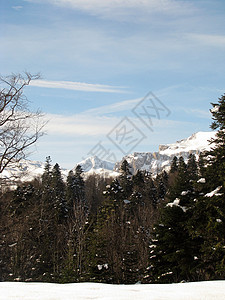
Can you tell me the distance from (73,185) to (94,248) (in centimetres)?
3232

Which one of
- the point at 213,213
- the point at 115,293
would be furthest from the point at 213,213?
the point at 115,293

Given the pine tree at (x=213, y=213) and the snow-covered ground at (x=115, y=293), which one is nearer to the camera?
the snow-covered ground at (x=115, y=293)

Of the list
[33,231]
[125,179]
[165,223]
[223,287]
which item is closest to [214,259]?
[165,223]

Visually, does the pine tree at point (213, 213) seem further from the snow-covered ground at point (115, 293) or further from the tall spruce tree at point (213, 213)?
the snow-covered ground at point (115, 293)

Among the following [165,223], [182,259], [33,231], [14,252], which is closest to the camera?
[182,259]

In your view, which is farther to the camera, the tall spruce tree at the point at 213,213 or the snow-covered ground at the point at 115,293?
the tall spruce tree at the point at 213,213

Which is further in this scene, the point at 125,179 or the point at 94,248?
the point at 125,179

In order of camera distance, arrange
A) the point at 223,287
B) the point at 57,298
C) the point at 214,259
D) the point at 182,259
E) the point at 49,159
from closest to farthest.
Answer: the point at 57,298, the point at 223,287, the point at 214,259, the point at 182,259, the point at 49,159

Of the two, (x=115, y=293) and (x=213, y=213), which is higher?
(x=213, y=213)

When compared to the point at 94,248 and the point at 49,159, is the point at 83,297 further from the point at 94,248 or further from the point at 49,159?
the point at 49,159

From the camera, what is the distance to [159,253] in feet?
56.9

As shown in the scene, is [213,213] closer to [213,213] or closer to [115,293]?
[213,213]

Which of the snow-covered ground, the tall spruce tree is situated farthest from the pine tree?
the snow-covered ground

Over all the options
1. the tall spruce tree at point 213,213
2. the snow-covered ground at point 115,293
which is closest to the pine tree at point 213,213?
the tall spruce tree at point 213,213
